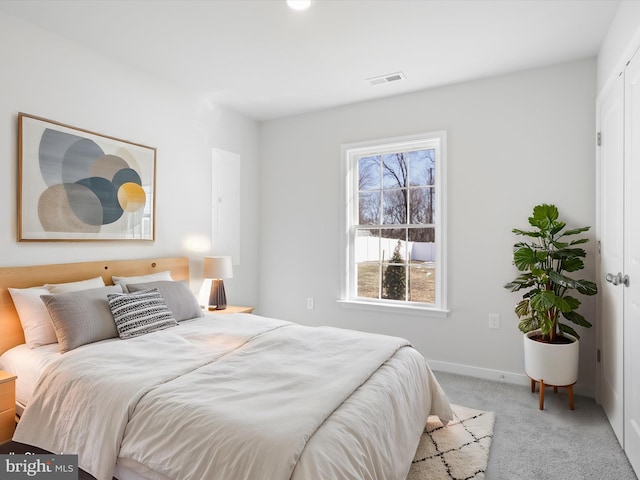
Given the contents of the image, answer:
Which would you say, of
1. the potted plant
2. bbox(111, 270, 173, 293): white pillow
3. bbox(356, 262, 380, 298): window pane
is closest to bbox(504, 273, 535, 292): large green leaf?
the potted plant

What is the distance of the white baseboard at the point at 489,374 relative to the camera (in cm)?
303

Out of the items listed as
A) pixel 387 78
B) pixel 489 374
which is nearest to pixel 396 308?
pixel 489 374

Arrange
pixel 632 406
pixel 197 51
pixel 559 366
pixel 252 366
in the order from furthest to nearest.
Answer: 1. pixel 197 51
2. pixel 559 366
3. pixel 632 406
4. pixel 252 366

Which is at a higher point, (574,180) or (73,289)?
(574,180)

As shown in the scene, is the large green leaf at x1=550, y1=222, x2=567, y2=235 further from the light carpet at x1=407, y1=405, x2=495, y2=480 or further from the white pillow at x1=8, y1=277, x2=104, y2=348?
the white pillow at x1=8, y1=277, x2=104, y2=348

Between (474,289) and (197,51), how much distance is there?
10.1 feet

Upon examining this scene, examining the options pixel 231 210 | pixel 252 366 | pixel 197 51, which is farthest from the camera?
pixel 231 210

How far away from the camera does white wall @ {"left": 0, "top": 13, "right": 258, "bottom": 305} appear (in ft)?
8.13

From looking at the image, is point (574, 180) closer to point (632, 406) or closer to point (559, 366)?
point (559, 366)

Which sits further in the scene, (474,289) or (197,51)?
(474,289)

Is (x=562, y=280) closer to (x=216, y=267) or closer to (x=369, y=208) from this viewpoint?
(x=369, y=208)

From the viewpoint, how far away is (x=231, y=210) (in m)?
4.26

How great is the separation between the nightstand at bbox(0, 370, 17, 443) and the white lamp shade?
1754mm

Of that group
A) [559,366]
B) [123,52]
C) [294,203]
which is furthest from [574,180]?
[123,52]
